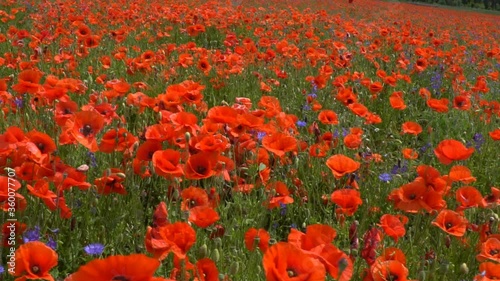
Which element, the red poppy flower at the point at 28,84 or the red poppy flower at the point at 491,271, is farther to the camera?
the red poppy flower at the point at 28,84

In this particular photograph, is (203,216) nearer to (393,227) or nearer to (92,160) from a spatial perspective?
(393,227)

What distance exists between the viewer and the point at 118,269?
953 millimetres

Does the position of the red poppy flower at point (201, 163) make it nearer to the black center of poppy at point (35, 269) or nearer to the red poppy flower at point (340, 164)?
the red poppy flower at point (340, 164)

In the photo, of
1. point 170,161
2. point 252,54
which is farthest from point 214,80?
point 170,161

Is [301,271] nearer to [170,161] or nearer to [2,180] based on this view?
[170,161]

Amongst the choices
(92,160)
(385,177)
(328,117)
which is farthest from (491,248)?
(92,160)

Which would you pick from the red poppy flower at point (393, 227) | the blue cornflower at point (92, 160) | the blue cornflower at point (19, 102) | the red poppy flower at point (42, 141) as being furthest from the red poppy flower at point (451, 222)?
the blue cornflower at point (19, 102)

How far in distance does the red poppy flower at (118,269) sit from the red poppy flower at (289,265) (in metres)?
0.23

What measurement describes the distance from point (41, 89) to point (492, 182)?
8.21ft

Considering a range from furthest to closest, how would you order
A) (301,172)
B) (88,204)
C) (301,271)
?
1. (301,172)
2. (88,204)
3. (301,271)

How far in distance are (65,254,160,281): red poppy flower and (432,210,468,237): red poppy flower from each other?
3.45 ft

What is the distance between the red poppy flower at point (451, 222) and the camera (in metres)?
1.62

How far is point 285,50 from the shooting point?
435 centimetres

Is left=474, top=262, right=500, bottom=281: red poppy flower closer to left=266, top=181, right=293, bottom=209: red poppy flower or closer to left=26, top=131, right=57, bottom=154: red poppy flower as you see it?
left=266, top=181, right=293, bottom=209: red poppy flower
